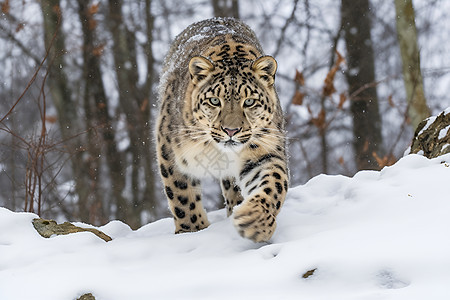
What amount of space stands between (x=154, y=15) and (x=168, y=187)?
9.43 meters

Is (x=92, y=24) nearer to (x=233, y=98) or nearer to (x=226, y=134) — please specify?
(x=233, y=98)

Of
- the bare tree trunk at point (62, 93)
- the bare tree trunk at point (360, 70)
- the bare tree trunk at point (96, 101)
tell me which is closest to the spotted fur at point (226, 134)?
the bare tree trunk at point (62, 93)

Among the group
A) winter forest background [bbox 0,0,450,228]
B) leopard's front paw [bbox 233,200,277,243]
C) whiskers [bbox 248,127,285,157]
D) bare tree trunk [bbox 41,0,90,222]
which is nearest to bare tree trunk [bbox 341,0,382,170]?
→ winter forest background [bbox 0,0,450,228]

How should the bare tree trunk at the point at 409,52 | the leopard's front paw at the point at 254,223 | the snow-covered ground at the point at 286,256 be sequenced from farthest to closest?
the bare tree trunk at the point at 409,52 → the leopard's front paw at the point at 254,223 → the snow-covered ground at the point at 286,256

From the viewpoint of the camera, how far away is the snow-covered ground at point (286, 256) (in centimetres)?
321

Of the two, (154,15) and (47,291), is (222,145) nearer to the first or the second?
(47,291)

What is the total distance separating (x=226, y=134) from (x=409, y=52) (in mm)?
6122

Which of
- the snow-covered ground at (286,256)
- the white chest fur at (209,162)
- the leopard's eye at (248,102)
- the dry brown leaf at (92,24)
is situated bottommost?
the snow-covered ground at (286,256)

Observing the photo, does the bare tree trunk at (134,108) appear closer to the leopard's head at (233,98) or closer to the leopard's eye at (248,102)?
the leopard's head at (233,98)

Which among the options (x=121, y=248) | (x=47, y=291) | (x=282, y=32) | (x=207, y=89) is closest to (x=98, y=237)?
(x=121, y=248)

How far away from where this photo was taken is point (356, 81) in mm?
12125

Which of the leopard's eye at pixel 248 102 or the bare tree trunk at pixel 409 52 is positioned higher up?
the bare tree trunk at pixel 409 52

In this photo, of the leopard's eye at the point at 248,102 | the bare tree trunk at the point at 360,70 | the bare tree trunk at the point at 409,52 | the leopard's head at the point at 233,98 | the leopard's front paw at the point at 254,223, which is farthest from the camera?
the bare tree trunk at the point at 360,70

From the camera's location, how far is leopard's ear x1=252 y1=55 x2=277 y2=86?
4.97m
